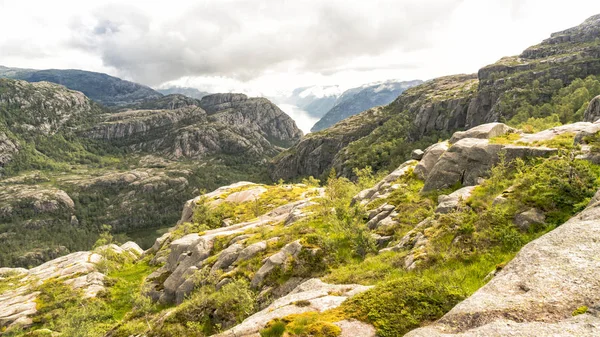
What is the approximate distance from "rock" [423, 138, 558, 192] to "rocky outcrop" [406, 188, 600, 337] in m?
24.5

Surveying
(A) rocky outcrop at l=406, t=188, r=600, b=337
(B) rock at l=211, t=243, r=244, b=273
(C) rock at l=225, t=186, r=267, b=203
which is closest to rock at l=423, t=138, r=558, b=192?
(A) rocky outcrop at l=406, t=188, r=600, b=337

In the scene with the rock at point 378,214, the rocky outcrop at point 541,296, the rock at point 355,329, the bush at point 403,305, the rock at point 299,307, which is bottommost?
the rock at point 378,214

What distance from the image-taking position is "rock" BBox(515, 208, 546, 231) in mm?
20391

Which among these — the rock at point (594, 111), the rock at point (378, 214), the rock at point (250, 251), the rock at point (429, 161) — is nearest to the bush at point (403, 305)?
the rock at point (378, 214)

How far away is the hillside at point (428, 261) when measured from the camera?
11.8 metres

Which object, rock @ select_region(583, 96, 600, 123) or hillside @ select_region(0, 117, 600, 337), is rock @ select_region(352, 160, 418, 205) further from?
rock @ select_region(583, 96, 600, 123)

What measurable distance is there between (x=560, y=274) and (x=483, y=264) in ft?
21.6

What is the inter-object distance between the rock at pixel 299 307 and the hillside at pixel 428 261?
12 cm

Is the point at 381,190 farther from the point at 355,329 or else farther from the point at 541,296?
the point at 541,296

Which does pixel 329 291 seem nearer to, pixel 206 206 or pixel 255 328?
pixel 255 328

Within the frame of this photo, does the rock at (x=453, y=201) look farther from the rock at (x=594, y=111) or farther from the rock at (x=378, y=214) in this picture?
the rock at (x=594, y=111)

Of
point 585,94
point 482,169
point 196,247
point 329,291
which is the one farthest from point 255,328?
point 585,94

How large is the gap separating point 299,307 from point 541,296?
39.6 ft

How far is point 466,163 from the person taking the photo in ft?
131
